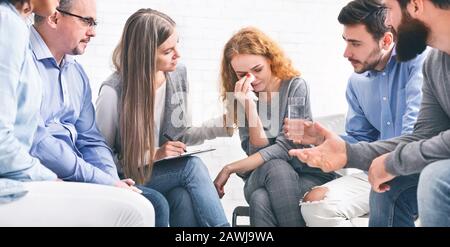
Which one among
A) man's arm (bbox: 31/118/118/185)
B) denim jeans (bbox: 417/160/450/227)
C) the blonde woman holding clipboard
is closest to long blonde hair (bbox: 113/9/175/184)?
the blonde woman holding clipboard

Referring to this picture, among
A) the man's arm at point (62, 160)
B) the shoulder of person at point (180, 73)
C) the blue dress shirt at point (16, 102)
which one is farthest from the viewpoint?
the shoulder of person at point (180, 73)

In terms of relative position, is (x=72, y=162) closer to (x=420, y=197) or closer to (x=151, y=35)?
(x=151, y=35)

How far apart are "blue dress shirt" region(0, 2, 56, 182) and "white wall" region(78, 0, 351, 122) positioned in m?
0.34

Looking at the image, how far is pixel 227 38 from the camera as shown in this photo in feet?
8.54

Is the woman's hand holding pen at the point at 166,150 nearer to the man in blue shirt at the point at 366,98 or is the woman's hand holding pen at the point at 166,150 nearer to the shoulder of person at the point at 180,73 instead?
the shoulder of person at the point at 180,73

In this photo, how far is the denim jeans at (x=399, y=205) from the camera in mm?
2377

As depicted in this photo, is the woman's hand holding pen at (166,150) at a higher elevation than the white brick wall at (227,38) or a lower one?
lower

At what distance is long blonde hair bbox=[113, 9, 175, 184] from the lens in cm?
253

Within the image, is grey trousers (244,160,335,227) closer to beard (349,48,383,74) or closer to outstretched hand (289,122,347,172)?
outstretched hand (289,122,347,172)

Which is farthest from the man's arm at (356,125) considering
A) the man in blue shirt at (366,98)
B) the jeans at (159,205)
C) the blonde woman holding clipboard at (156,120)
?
the jeans at (159,205)

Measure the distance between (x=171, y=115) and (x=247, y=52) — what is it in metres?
0.39

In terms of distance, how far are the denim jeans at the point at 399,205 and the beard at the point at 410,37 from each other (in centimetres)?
49

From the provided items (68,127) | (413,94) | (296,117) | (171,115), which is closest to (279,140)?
(296,117)

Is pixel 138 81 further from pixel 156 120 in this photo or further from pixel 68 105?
pixel 68 105
